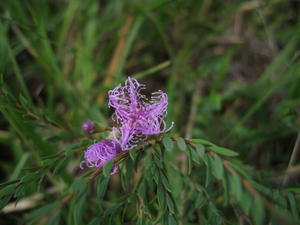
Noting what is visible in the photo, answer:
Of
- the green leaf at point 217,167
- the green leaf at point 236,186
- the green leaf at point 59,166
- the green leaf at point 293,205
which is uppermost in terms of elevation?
the green leaf at point 59,166

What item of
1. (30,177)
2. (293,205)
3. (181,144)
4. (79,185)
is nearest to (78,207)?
(79,185)

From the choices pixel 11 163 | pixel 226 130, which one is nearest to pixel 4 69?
pixel 11 163

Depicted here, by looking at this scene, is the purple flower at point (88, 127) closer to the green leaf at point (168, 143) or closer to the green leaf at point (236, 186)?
the green leaf at point (168, 143)

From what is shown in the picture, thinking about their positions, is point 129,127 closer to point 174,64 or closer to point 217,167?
point 217,167

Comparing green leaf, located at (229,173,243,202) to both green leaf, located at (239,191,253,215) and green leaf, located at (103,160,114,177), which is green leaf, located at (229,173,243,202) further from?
green leaf, located at (103,160,114,177)

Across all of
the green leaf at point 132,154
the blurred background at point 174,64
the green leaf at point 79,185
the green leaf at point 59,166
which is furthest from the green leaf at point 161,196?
the blurred background at point 174,64

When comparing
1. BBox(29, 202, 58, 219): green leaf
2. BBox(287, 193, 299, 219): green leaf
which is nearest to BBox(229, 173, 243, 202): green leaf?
BBox(287, 193, 299, 219): green leaf
